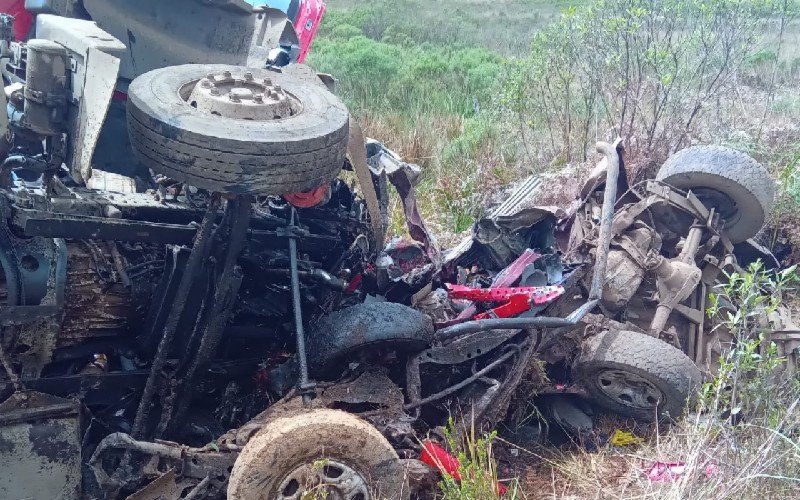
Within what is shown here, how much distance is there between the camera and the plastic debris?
12.3 ft

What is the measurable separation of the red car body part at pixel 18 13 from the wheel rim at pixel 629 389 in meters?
3.96

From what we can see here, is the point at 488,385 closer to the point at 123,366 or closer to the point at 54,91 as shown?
the point at 123,366

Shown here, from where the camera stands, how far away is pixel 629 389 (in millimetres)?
3805

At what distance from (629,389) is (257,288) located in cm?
212

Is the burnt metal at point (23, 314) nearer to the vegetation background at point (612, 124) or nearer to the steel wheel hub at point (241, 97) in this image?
the steel wheel hub at point (241, 97)

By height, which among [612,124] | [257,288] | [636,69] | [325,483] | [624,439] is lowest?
[624,439]

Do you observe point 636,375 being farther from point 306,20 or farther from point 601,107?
point 306,20

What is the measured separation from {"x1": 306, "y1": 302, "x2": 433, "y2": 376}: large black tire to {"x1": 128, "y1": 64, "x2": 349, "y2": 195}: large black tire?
0.76m

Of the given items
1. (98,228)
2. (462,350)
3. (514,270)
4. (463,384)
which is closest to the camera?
(98,228)

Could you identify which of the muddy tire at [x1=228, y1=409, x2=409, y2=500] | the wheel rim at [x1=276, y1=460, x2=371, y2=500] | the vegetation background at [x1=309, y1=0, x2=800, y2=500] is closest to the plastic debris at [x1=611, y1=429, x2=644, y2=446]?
the vegetation background at [x1=309, y1=0, x2=800, y2=500]

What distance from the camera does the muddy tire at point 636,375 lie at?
3611mm

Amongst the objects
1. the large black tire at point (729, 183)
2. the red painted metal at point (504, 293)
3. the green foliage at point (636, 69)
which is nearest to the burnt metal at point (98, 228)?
the red painted metal at point (504, 293)

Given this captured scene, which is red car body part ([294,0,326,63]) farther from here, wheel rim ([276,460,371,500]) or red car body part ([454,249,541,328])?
wheel rim ([276,460,371,500])

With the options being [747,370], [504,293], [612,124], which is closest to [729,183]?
[747,370]
